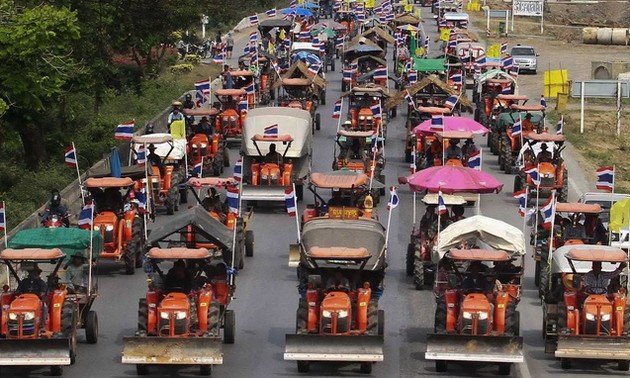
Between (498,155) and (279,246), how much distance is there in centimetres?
1520

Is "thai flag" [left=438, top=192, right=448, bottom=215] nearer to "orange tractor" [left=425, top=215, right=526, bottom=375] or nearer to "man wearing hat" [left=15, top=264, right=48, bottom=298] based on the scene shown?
"orange tractor" [left=425, top=215, right=526, bottom=375]

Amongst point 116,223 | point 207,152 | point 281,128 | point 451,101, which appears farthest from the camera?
point 451,101

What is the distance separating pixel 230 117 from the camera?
170ft

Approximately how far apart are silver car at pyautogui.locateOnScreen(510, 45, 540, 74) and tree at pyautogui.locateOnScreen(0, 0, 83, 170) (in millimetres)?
38757

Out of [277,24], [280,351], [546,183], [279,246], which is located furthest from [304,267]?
[277,24]

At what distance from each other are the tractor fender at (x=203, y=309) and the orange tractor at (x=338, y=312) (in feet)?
4.67

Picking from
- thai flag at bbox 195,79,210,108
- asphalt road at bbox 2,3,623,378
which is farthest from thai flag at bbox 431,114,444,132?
thai flag at bbox 195,79,210,108

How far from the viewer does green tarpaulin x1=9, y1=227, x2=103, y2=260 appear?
2947 cm

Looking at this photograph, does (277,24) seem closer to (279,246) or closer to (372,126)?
(372,126)

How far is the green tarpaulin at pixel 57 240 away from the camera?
29469mm

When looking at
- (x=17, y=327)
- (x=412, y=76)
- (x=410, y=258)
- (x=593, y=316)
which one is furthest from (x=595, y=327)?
(x=412, y=76)

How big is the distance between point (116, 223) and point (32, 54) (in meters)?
6.50

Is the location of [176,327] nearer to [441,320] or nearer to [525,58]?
[441,320]

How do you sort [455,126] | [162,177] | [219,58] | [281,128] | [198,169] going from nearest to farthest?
[162,177], [198,169], [281,128], [455,126], [219,58]
